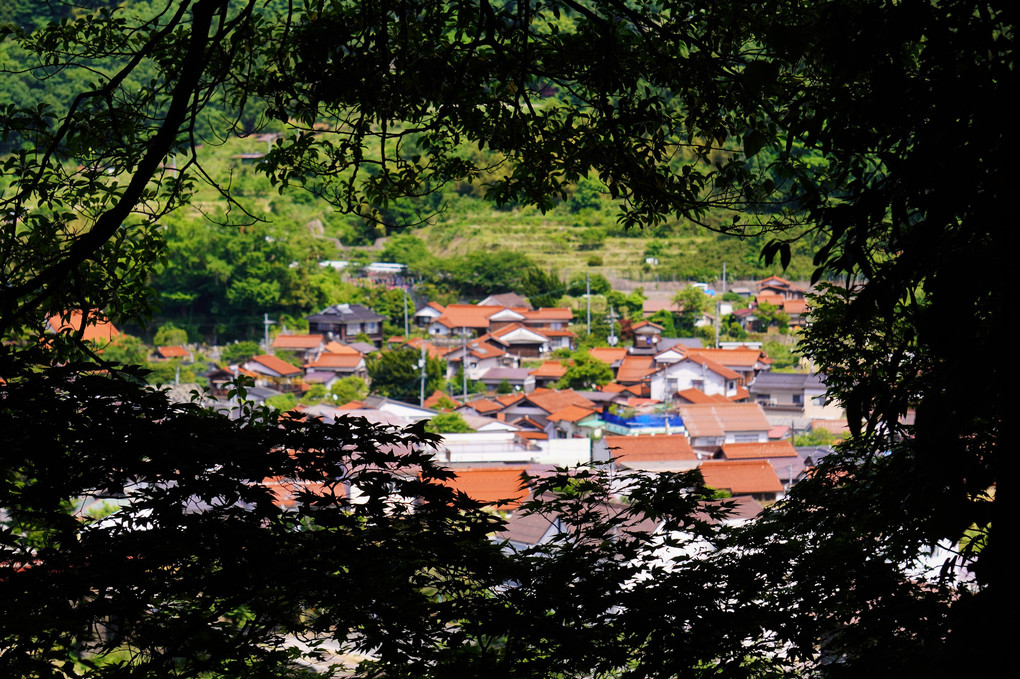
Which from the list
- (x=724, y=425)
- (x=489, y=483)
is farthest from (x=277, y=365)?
(x=489, y=483)

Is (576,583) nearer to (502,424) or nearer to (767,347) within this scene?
(502,424)

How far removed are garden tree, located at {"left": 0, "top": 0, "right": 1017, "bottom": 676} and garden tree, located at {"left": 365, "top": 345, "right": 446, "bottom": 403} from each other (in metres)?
18.0

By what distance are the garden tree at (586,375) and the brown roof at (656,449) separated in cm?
628

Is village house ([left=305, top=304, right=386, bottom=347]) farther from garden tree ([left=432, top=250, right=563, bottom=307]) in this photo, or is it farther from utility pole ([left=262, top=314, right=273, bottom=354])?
garden tree ([left=432, top=250, right=563, bottom=307])

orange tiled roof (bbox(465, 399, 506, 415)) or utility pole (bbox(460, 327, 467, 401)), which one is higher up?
utility pole (bbox(460, 327, 467, 401))

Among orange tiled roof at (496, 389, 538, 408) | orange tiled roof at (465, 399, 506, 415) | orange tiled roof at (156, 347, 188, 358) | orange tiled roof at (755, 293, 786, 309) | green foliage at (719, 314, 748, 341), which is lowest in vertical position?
orange tiled roof at (465, 399, 506, 415)

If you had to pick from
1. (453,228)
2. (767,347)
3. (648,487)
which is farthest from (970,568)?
(453,228)

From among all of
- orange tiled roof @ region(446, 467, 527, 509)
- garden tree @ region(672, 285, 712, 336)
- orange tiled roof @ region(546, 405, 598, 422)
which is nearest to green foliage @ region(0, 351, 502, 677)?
orange tiled roof @ region(446, 467, 527, 509)

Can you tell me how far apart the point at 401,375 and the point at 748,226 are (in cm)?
2009

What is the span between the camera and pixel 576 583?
2258 mm

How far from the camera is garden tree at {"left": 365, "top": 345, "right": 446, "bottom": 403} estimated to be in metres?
22.8

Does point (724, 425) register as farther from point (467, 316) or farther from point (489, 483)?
point (467, 316)

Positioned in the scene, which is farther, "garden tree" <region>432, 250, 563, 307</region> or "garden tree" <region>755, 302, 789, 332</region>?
"garden tree" <region>432, 250, 563, 307</region>

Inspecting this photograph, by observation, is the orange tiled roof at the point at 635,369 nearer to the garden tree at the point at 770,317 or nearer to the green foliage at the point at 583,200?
the garden tree at the point at 770,317
